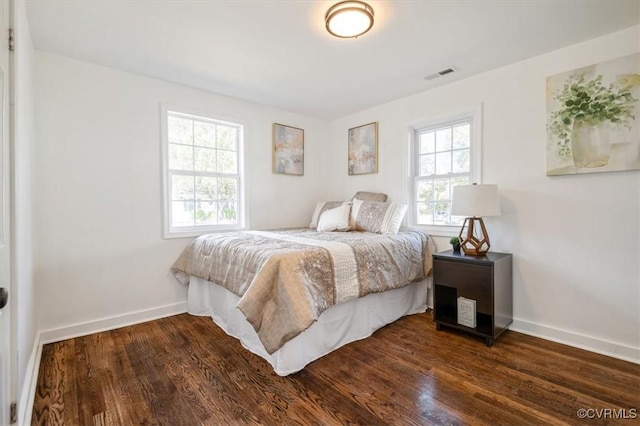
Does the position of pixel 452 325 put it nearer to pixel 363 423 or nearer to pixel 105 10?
pixel 363 423

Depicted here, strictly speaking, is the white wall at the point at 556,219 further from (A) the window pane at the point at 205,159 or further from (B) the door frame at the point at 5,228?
(B) the door frame at the point at 5,228

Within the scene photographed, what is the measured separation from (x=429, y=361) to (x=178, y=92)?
11.2ft

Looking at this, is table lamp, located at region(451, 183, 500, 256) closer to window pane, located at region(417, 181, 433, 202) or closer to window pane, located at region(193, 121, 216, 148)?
window pane, located at region(417, 181, 433, 202)

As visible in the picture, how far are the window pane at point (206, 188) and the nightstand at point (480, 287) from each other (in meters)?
2.50

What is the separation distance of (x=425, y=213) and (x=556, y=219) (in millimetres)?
1221

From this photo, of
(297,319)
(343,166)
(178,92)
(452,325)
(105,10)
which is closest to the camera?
(297,319)

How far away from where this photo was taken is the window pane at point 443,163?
3.24 meters

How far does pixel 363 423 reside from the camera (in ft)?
4.98

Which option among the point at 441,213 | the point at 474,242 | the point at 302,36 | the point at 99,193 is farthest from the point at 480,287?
the point at 99,193

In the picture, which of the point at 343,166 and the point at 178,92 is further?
the point at 343,166

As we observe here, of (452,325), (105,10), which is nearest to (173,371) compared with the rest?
(452,325)

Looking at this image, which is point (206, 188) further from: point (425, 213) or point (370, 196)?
point (425, 213)

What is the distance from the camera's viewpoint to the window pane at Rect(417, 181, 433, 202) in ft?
11.1

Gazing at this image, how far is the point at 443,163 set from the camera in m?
3.29
